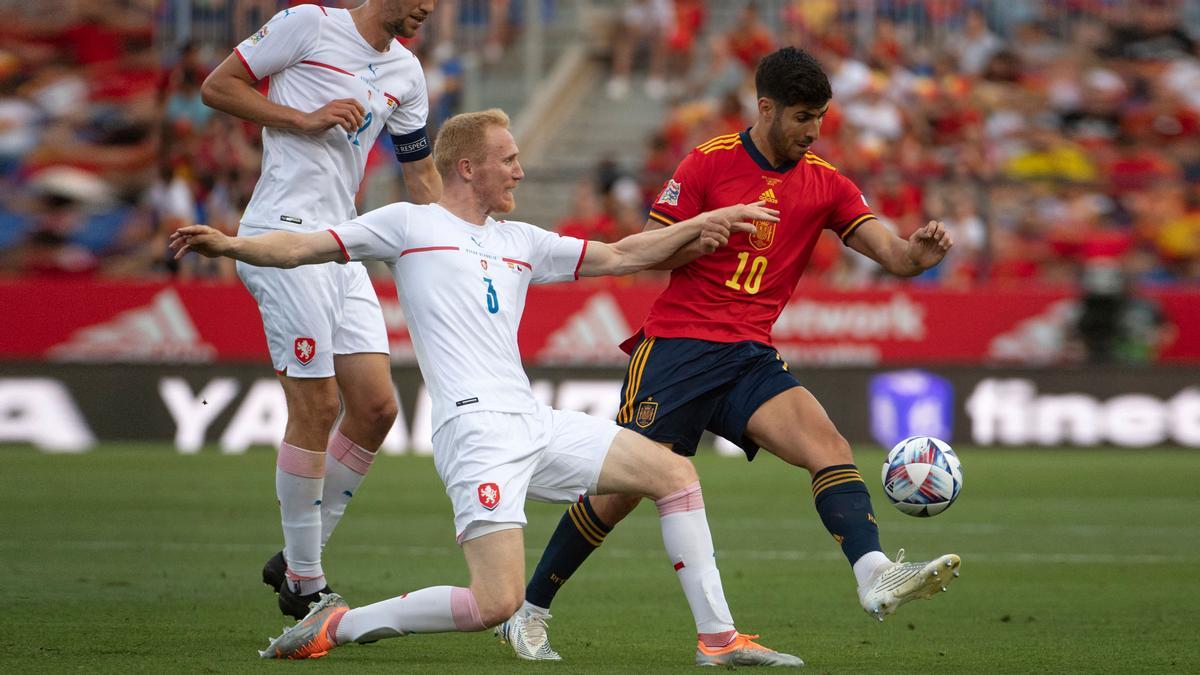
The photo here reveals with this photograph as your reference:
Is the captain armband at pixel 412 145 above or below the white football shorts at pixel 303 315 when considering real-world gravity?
above

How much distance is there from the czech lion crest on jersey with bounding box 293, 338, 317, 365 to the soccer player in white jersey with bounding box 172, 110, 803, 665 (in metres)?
0.92

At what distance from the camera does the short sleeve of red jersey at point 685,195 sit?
706 centimetres

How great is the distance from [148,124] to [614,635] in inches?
602

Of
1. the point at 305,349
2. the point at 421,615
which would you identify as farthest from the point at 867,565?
the point at 305,349

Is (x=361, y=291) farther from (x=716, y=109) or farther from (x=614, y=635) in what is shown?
(x=716, y=109)

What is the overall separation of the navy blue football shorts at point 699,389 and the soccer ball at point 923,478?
55 centimetres

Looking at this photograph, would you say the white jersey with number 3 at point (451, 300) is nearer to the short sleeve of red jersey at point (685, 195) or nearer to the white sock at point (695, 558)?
the white sock at point (695, 558)

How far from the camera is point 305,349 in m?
7.06

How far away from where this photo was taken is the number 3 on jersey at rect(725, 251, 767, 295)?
705 cm

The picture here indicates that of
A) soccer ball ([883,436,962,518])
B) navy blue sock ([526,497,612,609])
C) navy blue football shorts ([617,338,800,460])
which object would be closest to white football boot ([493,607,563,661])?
navy blue sock ([526,497,612,609])

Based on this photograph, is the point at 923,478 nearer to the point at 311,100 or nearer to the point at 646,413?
the point at 646,413

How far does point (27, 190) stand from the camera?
1989 centimetres

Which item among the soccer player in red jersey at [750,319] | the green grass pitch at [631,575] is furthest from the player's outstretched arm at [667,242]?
the green grass pitch at [631,575]

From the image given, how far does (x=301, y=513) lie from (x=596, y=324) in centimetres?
1060
